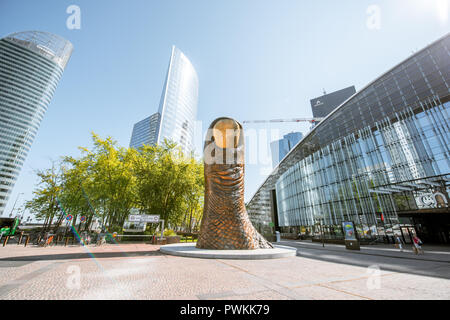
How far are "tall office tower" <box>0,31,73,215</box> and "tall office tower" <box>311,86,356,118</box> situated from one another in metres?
124

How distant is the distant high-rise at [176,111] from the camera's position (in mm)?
69938

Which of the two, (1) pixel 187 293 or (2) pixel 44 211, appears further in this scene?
(2) pixel 44 211

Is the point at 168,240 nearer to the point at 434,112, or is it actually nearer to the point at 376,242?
the point at 376,242

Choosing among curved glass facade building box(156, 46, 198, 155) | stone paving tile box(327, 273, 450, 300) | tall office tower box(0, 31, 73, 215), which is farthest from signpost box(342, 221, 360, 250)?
tall office tower box(0, 31, 73, 215)

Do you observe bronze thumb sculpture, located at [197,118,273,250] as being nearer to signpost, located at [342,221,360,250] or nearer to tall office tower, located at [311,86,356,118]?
signpost, located at [342,221,360,250]

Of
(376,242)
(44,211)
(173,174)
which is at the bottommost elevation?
(376,242)

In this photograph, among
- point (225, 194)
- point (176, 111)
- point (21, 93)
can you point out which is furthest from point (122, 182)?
point (21, 93)

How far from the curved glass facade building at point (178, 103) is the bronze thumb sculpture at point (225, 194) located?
5544 centimetres

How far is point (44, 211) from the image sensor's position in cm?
2239

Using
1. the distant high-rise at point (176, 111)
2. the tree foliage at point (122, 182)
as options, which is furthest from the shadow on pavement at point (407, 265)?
the distant high-rise at point (176, 111)

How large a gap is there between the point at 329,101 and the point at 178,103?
241 ft

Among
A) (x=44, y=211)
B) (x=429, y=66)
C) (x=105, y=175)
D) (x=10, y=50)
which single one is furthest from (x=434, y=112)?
(x=10, y=50)

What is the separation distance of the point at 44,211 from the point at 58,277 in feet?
87.0
